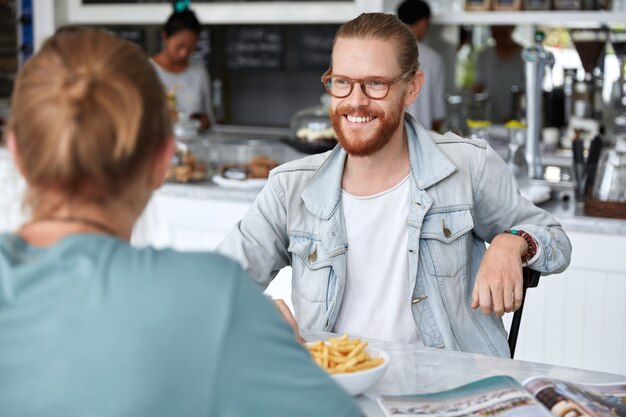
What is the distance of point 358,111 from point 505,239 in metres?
0.43

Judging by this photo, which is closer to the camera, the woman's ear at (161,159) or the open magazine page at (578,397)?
the woman's ear at (161,159)

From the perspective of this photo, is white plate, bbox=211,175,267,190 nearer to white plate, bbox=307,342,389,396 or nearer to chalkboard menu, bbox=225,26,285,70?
white plate, bbox=307,342,389,396

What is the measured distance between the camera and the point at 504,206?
2090 millimetres

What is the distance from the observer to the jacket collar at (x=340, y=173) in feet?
6.68

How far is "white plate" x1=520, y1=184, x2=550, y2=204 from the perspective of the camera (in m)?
3.23

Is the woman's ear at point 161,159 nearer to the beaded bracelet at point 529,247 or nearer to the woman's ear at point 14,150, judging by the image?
the woman's ear at point 14,150

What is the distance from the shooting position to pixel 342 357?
149 centimetres

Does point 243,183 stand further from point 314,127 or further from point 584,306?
point 584,306

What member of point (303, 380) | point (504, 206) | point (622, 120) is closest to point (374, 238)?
point (504, 206)

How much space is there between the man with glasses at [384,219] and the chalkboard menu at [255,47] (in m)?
4.49

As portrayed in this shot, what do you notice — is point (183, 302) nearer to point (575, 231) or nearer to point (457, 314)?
point (457, 314)

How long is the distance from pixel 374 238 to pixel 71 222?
1.13 meters

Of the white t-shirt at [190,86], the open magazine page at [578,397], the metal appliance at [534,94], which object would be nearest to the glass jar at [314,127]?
the metal appliance at [534,94]

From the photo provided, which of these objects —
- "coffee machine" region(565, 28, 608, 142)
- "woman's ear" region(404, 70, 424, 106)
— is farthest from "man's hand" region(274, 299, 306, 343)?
"coffee machine" region(565, 28, 608, 142)
